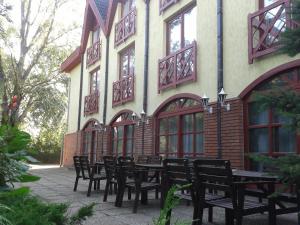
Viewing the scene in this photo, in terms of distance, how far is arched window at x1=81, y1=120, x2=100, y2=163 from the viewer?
16781 millimetres

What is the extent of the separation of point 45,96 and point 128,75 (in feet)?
36.9

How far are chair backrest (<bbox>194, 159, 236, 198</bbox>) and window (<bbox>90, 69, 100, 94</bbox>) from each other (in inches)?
542

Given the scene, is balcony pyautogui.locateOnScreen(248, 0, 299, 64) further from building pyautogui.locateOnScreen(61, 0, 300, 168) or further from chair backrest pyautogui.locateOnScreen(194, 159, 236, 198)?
chair backrest pyautogui.locateOnScreen(194, 159, 236, 198)

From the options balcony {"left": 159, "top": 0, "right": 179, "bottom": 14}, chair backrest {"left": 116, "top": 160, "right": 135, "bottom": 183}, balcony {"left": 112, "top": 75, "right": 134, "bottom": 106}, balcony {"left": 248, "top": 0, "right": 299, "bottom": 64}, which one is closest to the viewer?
chair backrest {"left": 116, "top": 160, "right": 135, "bottom": 183}

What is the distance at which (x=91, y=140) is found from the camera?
17.7m

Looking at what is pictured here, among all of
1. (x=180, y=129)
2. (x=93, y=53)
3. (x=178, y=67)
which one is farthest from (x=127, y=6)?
(x=180, y=129)

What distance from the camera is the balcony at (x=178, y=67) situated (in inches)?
388

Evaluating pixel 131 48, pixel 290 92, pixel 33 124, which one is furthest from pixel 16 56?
pixel 290 92

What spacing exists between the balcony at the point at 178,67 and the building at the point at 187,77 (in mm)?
29

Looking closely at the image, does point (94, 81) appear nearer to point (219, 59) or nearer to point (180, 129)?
point (180, 129)

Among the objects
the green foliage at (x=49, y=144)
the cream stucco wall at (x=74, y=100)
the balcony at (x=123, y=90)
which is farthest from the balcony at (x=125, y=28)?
the green foliage at (x=49, y=144)

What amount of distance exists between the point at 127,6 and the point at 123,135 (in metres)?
5.64

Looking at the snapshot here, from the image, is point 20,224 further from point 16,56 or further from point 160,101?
point 16,56

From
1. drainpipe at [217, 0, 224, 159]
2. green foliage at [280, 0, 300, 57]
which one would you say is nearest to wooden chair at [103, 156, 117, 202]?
drainpipe at [217, 0, 224, 159]
